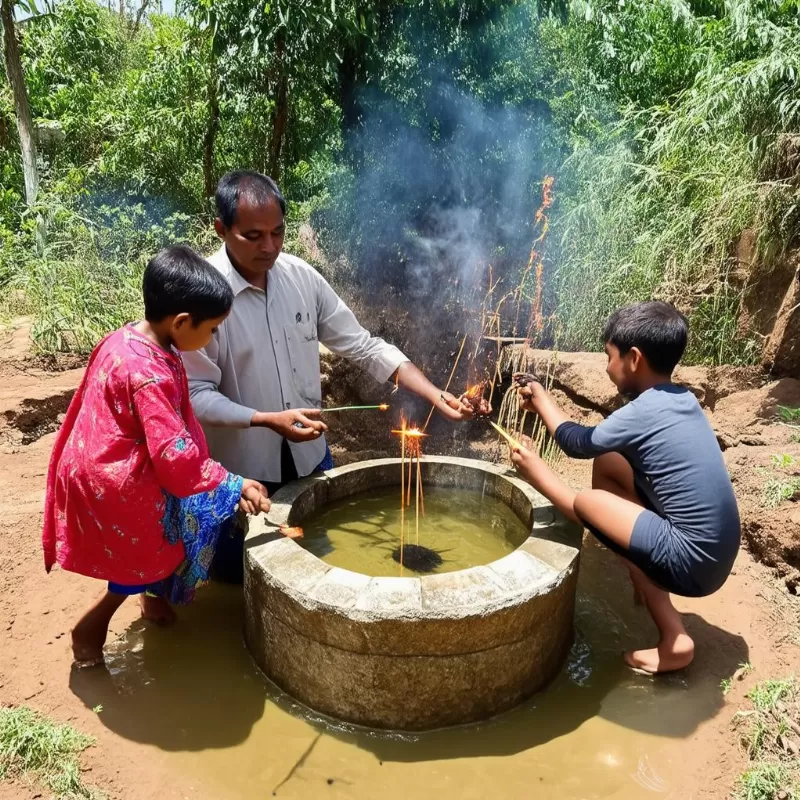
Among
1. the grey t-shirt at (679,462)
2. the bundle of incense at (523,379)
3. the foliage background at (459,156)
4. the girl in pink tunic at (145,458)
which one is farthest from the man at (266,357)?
the foliage background at (459,156)

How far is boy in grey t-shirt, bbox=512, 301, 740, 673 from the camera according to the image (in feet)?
7.56

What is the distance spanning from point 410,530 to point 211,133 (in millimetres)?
6989

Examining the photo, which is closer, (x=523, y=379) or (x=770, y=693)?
(x=770, y=693)

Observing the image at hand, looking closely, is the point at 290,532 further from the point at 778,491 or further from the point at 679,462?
the point at 778,491

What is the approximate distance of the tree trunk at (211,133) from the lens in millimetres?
7801

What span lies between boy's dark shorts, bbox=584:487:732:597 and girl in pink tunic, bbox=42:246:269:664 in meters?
1.37

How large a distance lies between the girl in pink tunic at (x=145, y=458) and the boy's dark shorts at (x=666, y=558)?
137cm

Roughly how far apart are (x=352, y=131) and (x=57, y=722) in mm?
5836

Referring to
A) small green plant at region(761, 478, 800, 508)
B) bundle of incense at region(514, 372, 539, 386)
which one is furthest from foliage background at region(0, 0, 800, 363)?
bundle of incense at region(514, 372, 539, 386)

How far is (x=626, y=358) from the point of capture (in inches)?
99.0

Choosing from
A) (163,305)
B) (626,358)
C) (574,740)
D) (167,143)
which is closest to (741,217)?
(626,358)

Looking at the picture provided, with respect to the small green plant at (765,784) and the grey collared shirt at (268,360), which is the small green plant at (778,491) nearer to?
the small green plant at (765,784)

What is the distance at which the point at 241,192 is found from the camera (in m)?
2.53

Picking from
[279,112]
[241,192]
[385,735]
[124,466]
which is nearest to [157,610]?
[124,466]
